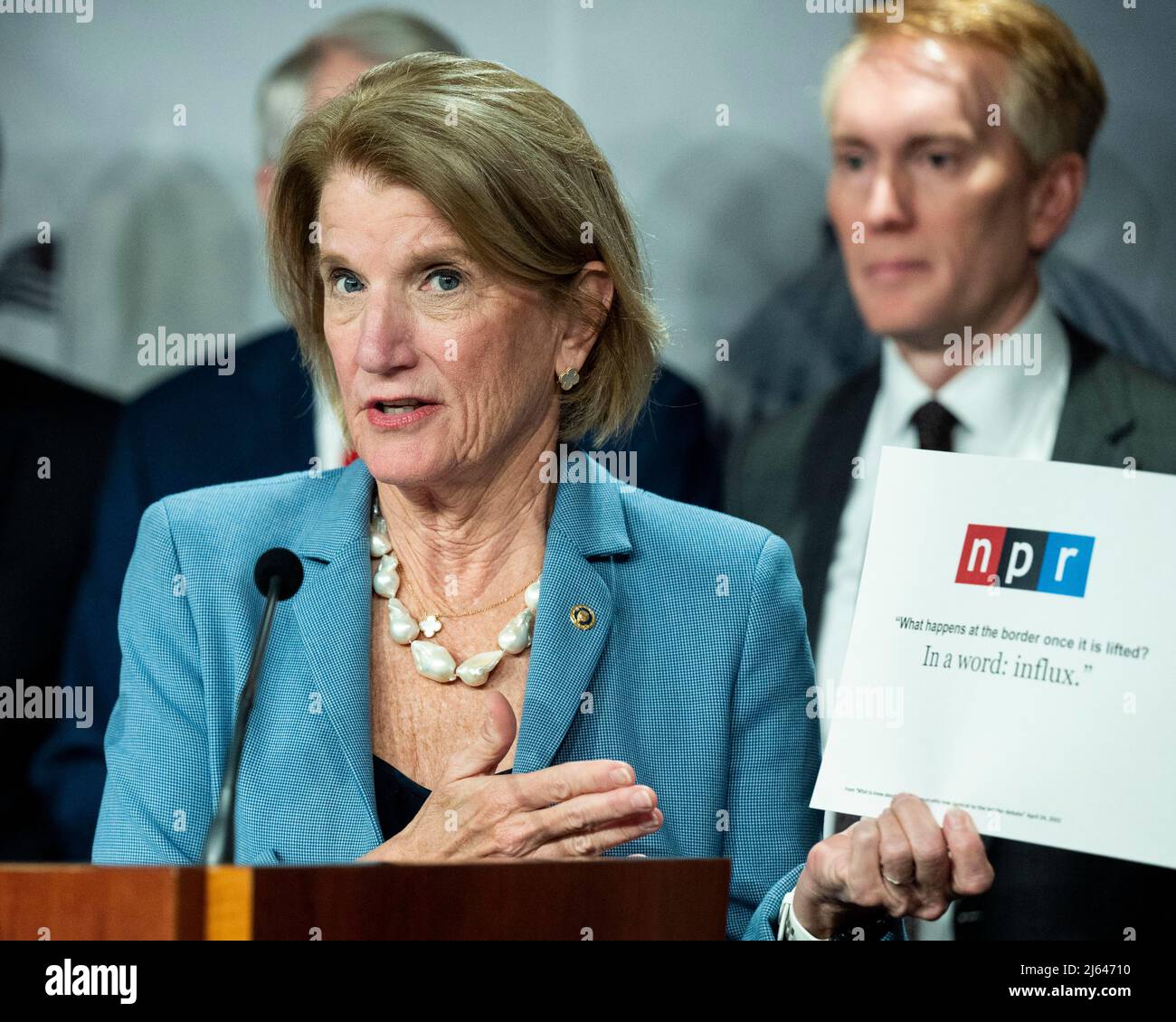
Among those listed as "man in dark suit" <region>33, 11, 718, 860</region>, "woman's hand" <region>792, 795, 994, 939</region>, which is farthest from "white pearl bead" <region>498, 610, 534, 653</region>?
"man in dark suit" <region>33, 11, 718, 860</region>

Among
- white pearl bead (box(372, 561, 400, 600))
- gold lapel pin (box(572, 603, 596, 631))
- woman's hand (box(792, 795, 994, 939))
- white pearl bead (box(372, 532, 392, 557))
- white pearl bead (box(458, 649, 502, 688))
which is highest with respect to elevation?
white pearl bead (box(372, 532, 392, 557))

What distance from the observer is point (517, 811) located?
1.68m

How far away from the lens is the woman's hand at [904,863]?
167 cm

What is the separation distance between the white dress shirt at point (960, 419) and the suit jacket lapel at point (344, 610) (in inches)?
64.2

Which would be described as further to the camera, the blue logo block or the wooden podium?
the blue logo block

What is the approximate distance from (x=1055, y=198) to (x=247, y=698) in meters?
2.86

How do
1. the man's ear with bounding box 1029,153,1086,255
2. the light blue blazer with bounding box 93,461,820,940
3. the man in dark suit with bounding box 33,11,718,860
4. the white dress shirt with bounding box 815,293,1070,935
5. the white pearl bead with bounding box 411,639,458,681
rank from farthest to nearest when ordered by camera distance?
the man's ear with bounding box 1029,153,1086,255 → the white dress shirt with bounding box 815,293,1070,935 → the man in dark suit with bounding box 33,11,718,860 → the white pearl bead with bounding box 411,639,458,681 → the light blue blazer with bounding box 93,461,820,940

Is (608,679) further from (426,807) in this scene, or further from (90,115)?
(90,115)

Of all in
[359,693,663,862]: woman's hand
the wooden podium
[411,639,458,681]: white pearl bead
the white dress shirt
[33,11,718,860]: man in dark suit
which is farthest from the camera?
the white dress shirt

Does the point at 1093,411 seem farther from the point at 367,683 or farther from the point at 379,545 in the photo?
the point at 367,683

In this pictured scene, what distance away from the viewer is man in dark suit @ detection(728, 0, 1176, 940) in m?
3.61

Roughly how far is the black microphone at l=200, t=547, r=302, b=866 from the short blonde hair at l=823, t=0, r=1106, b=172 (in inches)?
98.5

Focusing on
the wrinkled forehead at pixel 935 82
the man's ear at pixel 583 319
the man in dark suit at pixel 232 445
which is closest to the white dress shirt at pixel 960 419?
the man in dark suit at pixel 232 445

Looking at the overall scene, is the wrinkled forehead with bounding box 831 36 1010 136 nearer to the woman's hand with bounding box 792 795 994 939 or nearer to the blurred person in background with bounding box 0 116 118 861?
the blurred person in background with bounding box 0 116 118 861
